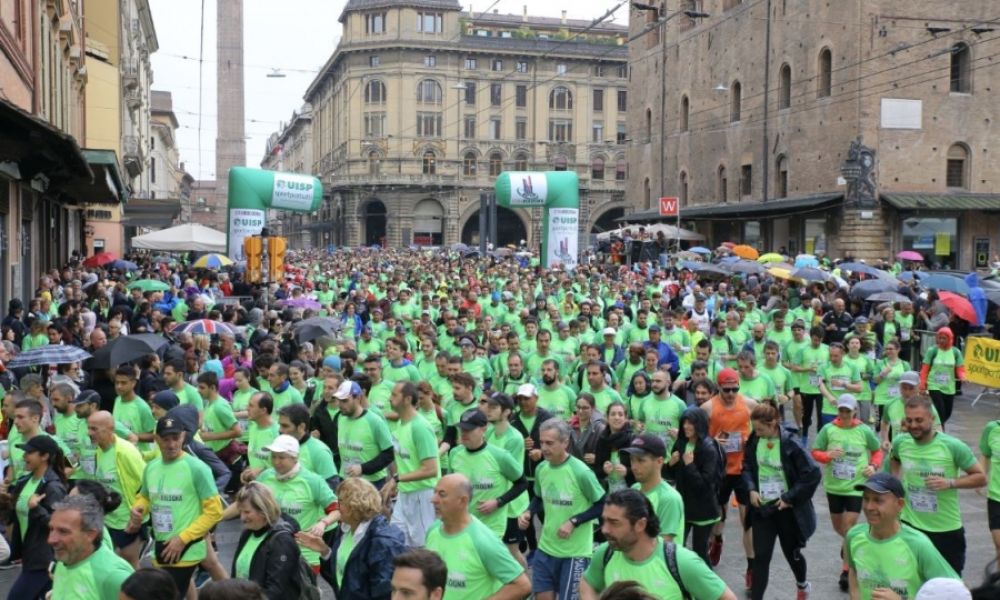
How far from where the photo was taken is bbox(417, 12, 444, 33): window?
8081cm

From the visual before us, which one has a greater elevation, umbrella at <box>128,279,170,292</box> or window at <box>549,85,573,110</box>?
window at <box>549,85,573,110</box>

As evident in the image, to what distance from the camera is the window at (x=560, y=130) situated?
84.8 metres

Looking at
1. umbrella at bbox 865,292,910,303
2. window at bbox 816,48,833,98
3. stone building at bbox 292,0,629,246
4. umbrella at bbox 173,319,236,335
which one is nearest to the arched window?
stone building at bbox 292,0,629,246

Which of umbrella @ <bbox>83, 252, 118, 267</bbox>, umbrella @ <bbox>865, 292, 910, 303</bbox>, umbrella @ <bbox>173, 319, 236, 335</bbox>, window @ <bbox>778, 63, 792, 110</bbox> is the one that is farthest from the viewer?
window @ <bbox>778, 63, 792, 110</bbox>

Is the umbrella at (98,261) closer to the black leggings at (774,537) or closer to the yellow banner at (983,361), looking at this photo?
the yellow banner at (983,361)

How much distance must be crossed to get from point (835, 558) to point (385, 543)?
17.2 feet

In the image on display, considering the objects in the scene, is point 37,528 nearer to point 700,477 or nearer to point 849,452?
point 700,477

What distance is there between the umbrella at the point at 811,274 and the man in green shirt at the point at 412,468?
1678 centimetres

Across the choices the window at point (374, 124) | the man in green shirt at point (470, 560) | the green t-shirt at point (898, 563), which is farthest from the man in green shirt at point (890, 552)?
the window at point (374, 124)

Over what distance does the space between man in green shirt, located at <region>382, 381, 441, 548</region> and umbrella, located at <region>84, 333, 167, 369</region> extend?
13.3ft

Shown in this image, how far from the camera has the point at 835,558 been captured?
9.38 metres

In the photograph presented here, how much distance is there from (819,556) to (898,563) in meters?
4.05

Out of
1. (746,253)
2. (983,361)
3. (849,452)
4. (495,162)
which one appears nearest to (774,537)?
(849,452)

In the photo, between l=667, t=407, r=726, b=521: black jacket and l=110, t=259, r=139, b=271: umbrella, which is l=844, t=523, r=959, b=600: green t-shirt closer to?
l=667, t=407, r=726, b=521: black jacket
